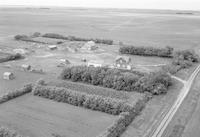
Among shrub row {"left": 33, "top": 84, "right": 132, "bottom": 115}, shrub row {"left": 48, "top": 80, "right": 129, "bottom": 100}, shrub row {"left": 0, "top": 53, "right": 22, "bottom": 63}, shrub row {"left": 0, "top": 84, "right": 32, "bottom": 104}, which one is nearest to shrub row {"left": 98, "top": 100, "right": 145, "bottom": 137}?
shrub row {"left": 33, "top": 84, "right": 132, "bottom": 115}

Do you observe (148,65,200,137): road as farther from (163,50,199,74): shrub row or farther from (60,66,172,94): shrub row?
(163,50,199,74): shrub row

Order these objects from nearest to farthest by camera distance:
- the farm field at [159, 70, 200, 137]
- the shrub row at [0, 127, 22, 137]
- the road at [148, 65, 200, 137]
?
the shrub row at [0, 127, 22, 137]
the farm field at [159, 70, 200, 137]
the road at [148, 65, 200, 137]

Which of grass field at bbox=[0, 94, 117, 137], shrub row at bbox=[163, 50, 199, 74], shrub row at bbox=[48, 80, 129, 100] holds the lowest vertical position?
grass field at bbox=[0, 94, 117, 137]

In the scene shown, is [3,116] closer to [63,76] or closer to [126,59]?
[63,76]

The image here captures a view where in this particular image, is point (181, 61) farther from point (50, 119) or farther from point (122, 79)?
point (50, 119)

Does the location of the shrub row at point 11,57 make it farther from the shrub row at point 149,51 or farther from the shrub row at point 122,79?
the shrub row at point 149,51

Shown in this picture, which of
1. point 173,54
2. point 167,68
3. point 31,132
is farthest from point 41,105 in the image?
point 173,54

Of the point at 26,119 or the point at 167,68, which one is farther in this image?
the point at 167,68
